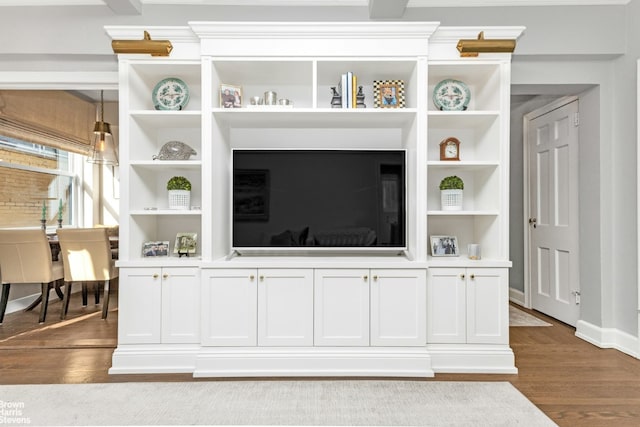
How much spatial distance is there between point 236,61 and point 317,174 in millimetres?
Result: 931

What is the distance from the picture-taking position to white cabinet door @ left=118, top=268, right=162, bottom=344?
2566mm

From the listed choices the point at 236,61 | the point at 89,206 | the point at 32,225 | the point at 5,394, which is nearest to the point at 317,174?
the point at 236,61

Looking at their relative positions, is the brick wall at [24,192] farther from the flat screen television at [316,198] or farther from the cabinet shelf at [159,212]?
the flat screen television at [316,198]

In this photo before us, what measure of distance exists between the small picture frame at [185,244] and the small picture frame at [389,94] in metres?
1.62

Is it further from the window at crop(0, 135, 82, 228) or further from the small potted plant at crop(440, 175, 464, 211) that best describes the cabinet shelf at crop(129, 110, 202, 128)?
the window at crop(0, 135, 82, 228)

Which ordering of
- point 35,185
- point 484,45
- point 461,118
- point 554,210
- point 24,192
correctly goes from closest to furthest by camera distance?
point 484,45 → point 461,118 → point 554,210 → point 24,192 → point 35,185

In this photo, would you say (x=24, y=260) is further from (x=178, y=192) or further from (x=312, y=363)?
(x=312, y=363)

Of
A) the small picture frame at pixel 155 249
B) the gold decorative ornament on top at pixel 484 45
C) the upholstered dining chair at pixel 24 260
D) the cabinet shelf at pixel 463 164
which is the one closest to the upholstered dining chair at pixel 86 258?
the upholstered dining chair at pixel 24 260

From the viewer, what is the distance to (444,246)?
274 cm

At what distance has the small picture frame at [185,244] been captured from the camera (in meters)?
2.73

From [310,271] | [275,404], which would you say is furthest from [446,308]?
[275,404]

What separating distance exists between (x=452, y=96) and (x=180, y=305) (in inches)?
94.7

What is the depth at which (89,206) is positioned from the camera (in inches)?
228

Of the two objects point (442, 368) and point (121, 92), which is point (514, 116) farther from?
point (121, 92)
